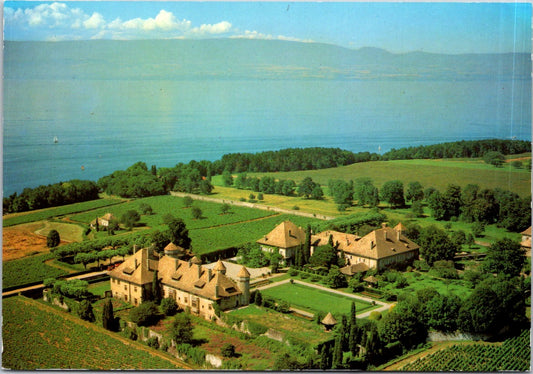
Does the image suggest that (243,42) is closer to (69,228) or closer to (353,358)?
(69,228)

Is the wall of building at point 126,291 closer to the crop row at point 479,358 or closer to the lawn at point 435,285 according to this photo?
the lawn at point 435,285

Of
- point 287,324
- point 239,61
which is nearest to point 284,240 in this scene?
point 287,324

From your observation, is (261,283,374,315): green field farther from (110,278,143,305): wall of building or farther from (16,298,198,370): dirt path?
(16,298,198,370): dirt path

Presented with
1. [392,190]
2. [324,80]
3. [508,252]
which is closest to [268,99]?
[324,80]

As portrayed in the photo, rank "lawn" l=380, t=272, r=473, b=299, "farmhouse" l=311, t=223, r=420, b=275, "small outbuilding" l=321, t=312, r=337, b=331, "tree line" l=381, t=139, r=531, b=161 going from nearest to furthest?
"small outbuilding" l=321, t=312, r=337, b=331 → "lawn" l=380, t=272, r=473, b=299 → "tree line" l=381, t=139, r=531, b=161 → "farmhouse" l=311, t=223, r=420, b=275

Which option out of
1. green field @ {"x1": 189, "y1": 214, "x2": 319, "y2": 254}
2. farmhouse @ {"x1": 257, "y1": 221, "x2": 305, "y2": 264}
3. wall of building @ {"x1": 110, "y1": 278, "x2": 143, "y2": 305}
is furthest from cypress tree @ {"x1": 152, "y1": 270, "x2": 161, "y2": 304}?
farmhouse @ {"x1": 257, "y1": 221, "x2": 305, "y2": 264}
